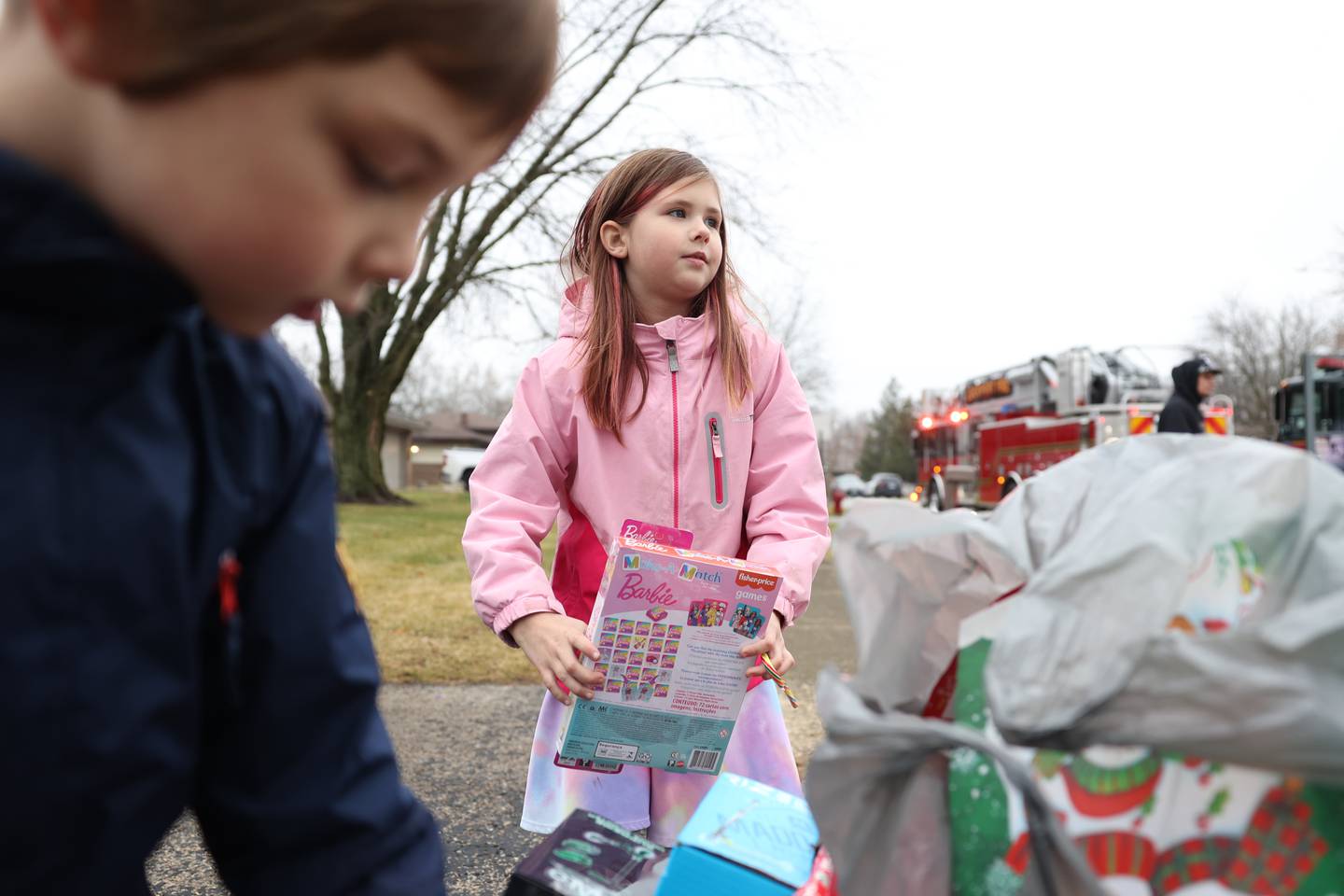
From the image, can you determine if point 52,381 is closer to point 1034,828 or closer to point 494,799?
point 1034,828

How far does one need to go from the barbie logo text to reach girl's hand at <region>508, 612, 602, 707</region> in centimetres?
10

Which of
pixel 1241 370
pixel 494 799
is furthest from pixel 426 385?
pixel 494 799

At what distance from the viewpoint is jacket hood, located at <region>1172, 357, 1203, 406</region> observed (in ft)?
26.2

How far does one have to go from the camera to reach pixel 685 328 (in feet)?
6.06

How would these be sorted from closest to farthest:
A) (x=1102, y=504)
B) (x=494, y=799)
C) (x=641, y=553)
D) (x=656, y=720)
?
1. (x=1102, y=504)
2. (x=641, y=553)
3. (x=656, y=720)
4. (x=494, y=799)

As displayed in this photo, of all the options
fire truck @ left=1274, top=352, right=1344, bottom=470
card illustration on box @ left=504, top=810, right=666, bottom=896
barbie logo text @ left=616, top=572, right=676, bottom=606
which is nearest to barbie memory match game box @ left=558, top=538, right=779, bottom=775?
barbie logo text @ left=616, top=572, right=676, bottom=606

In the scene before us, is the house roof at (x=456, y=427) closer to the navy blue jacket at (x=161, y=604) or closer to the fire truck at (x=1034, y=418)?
the fire truck at (x=1034, y=418)

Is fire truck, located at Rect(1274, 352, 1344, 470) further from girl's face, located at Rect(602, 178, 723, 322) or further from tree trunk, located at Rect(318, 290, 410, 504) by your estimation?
tree trunk, located at Rect(318, 290, 410, 504)

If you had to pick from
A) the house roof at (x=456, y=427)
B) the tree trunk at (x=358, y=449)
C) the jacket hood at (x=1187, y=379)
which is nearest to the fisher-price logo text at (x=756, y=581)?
the jacket hood at (x=1187, y=379)

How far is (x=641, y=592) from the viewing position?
1476mm

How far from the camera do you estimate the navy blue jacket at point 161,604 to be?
67cm

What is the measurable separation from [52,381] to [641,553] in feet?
2.89

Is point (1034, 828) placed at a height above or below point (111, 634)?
below

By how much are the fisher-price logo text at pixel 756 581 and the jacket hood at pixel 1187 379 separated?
7.59 metres
